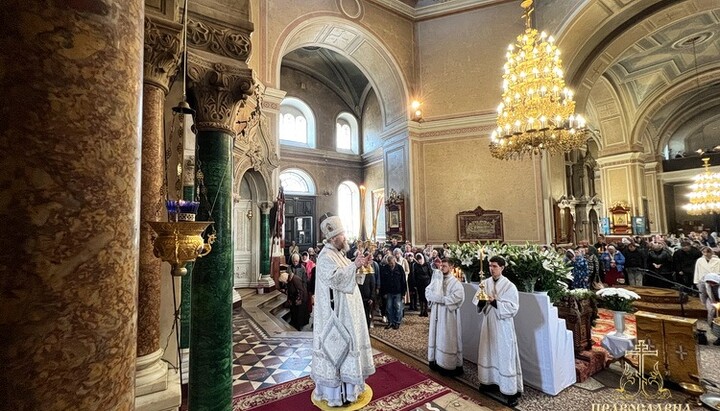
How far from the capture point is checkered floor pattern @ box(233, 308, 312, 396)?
445cm

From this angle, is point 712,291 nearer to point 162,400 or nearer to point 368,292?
point 368,292

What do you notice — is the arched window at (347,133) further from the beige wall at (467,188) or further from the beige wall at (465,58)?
the beige wall at (467,188)

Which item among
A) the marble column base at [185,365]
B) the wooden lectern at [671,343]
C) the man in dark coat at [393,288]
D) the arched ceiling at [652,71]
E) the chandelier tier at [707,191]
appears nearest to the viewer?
the marble column base at [185,365]

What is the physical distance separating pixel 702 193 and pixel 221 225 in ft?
70.3

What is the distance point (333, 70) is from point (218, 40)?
16.7 meters

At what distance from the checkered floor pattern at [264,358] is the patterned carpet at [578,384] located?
1.63 m

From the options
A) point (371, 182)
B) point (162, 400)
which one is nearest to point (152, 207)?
point (162, 400)

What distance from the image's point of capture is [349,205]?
1970 centimetres

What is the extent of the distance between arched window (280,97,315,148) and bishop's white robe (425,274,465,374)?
1402 cm

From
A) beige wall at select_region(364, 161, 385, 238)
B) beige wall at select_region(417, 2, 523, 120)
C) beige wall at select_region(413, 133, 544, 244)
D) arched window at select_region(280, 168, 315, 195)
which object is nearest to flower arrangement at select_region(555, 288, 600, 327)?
beige wall at select_region(413, 133, 544, 244)

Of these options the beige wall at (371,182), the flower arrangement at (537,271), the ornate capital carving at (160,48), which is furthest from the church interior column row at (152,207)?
the beige wall at (371,182)

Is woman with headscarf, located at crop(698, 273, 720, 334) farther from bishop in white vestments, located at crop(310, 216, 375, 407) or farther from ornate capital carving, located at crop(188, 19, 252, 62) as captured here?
ornate capital carving, located at crop(188, 19, 252, 62)

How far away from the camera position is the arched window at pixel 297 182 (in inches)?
684

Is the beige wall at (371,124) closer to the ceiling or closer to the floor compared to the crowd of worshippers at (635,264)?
closer to the ceiling
